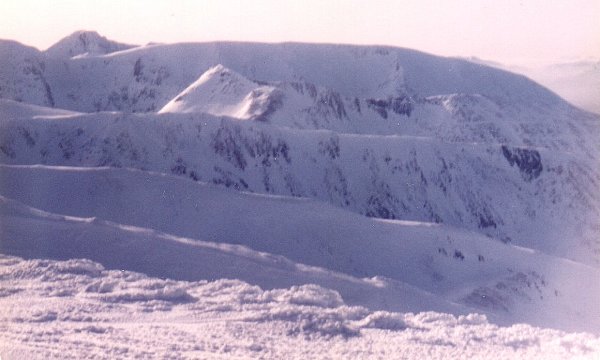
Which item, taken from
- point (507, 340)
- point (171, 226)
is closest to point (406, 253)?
point (171, 226)

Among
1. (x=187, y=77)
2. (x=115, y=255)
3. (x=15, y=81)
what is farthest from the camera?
(x=187, y=77)

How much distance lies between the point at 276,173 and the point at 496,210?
1383 centimetres

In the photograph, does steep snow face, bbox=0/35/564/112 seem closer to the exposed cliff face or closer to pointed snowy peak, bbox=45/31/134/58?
the exposed cliff face

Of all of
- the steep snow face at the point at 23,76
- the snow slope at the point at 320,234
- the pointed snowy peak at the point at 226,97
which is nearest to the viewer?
the snow slope at the point at 320,234

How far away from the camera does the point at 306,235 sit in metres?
24.0

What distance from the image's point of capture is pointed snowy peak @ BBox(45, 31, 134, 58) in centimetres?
10688

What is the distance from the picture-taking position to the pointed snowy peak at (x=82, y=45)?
10688cm

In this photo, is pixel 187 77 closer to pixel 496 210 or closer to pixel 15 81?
pixel 15 81

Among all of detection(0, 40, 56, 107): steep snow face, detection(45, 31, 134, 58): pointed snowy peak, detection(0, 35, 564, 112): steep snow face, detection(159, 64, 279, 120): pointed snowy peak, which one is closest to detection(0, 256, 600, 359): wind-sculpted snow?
detection(159, 64, 279, 120): pointed snowy peak

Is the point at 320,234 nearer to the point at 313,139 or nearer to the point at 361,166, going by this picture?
the point at 313,139

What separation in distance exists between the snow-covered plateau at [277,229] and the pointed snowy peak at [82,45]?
20.1m

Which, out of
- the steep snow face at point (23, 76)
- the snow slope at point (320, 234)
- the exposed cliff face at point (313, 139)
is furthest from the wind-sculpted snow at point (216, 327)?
the steep snow face at point (23, 76)

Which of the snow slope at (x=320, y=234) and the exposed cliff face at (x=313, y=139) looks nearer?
the snow slope at (x=320, y=234)

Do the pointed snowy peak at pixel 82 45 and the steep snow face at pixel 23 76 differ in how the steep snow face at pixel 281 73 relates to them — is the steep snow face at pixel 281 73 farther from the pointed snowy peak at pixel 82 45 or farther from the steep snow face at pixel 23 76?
the pointed snowy peak at pixel 82 45
